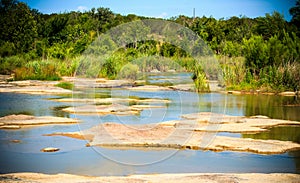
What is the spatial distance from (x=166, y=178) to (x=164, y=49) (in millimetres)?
28847

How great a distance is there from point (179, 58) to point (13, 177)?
27.8 metres

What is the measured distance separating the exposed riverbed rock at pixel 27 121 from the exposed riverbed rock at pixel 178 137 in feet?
4.33

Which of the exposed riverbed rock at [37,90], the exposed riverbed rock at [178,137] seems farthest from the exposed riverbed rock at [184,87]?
the exposed riverbed rock at [178,137]

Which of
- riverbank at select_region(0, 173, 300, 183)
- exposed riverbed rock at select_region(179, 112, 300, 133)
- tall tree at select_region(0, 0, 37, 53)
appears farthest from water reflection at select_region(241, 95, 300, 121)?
tall tree at select_region(0, 0, 37, 53)

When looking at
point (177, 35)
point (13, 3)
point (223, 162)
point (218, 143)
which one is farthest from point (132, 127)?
point (13, 3)

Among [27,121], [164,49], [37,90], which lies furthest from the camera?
[164,49]

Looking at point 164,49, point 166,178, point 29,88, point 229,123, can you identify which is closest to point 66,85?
point 29,88

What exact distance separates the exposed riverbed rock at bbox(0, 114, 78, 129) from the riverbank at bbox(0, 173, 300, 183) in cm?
437

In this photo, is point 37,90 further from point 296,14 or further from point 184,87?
point 296,14

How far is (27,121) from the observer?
12.3 meters

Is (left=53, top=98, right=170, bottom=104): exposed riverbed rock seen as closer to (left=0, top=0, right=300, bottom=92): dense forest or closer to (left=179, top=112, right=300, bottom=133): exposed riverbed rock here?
(left=179, top=112, right=300, bottom=133): exposed riverbed rock

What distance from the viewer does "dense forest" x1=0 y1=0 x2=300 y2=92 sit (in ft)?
79.2

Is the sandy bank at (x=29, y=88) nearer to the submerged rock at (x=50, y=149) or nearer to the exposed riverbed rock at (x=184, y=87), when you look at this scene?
the exposed riverbed rock at (x=184, y=87)

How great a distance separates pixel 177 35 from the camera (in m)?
31.9
